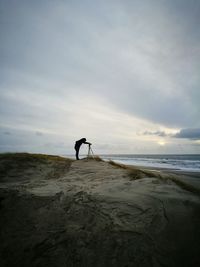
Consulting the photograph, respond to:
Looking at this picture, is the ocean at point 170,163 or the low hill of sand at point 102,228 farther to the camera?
the ocean at point 170,163

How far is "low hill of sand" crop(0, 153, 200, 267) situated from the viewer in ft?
6.80

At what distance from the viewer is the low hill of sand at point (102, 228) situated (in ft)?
6.80

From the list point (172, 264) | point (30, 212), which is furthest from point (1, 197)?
point (172, 264)

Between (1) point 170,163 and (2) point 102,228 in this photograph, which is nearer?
(2) point 102,228

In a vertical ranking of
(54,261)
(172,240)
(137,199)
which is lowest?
(54,261)

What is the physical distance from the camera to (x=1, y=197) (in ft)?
12.3

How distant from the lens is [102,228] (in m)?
2.50

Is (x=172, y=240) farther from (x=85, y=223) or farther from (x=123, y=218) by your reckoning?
(x=85, y=223)

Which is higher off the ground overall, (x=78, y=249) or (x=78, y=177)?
(x=78, y=177)

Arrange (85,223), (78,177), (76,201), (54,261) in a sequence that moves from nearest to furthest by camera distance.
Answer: (54,261) → (85,223) → (76,201) → (78,177)

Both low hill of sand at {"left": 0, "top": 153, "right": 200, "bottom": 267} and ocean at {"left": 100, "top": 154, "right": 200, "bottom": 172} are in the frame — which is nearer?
low hill of sand at {"left": 0, "top": 153, "right": 200, "bottom": 267}

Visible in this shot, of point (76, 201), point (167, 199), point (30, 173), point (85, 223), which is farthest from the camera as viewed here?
point (30, 173)

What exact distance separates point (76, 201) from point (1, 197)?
197 cm

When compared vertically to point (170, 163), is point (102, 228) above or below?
below
